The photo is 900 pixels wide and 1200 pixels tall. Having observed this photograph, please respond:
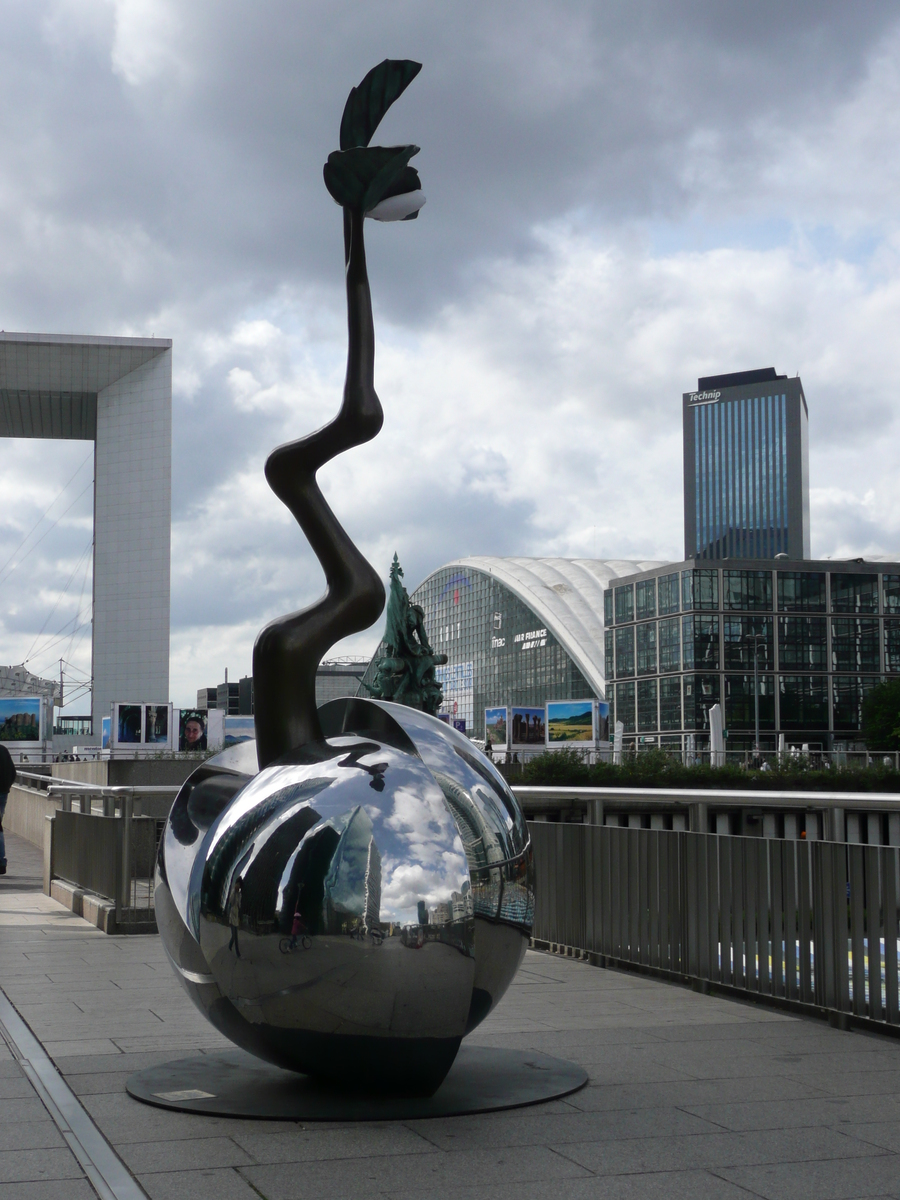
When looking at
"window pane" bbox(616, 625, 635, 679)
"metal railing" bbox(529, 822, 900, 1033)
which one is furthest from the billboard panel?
"metal railing" bbox(529, 822, 900, 1033)

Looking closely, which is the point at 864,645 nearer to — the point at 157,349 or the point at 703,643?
the point at 703,643

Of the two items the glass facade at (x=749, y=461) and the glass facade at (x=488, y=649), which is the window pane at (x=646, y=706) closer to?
the glass facade at (x=488, y=649)

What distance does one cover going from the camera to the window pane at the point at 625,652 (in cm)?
9444

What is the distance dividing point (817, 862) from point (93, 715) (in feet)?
286

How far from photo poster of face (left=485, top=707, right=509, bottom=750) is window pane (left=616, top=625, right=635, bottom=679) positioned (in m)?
33.7

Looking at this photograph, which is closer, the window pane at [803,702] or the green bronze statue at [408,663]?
the green bronze statue at [408,663]

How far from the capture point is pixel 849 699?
8906 centimetres

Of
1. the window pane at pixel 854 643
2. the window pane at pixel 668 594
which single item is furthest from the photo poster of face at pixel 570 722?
the window pane at pixel 854 643

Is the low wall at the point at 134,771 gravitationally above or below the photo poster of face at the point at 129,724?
below

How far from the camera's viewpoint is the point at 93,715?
9000 cm

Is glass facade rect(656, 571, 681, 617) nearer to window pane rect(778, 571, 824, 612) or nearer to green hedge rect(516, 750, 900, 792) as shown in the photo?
window pane rect(778, 571, 824, 612)

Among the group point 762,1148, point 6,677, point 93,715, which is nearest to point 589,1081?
point 762,1148

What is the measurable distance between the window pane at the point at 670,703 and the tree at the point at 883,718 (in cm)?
1188

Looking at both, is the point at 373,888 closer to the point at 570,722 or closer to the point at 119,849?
the point at 119,849
